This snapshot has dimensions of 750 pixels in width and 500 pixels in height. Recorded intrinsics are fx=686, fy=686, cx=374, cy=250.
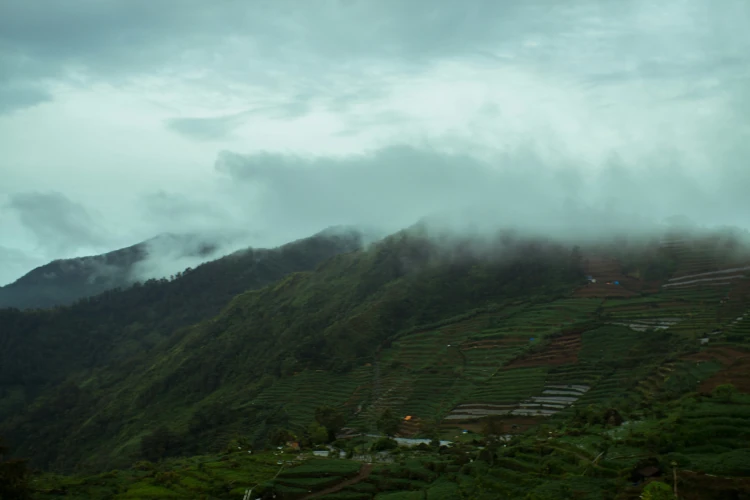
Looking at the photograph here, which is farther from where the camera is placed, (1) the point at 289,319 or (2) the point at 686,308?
(1) the point at 289,319

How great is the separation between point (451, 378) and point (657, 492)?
44.0m

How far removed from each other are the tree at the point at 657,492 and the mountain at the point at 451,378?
61.4 inches

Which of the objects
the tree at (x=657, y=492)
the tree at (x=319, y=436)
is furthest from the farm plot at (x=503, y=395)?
the tree at (x=657, y=492)

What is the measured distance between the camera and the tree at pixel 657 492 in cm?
2700

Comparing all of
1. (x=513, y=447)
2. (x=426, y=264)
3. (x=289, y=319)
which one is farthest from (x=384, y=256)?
(x=513, y=447)

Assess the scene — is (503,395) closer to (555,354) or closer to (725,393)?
(555,354)

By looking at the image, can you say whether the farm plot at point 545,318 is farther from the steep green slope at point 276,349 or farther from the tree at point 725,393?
the tree at point 725,393

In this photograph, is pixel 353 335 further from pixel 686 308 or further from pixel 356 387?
pixel 686 308

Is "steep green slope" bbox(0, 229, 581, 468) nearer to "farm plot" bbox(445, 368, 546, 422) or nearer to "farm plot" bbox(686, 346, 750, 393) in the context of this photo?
"farm plot" bbox(445, 368, 546, 422)

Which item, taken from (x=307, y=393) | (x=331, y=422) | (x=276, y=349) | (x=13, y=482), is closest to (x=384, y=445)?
(x=331, y=422)

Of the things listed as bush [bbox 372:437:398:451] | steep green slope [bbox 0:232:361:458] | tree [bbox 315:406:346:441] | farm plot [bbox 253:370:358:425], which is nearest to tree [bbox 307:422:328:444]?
tree [bbox 315:406:346:441]

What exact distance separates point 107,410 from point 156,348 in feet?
105

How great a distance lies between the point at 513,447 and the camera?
4159 centimetres

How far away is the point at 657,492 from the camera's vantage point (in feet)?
90.0
